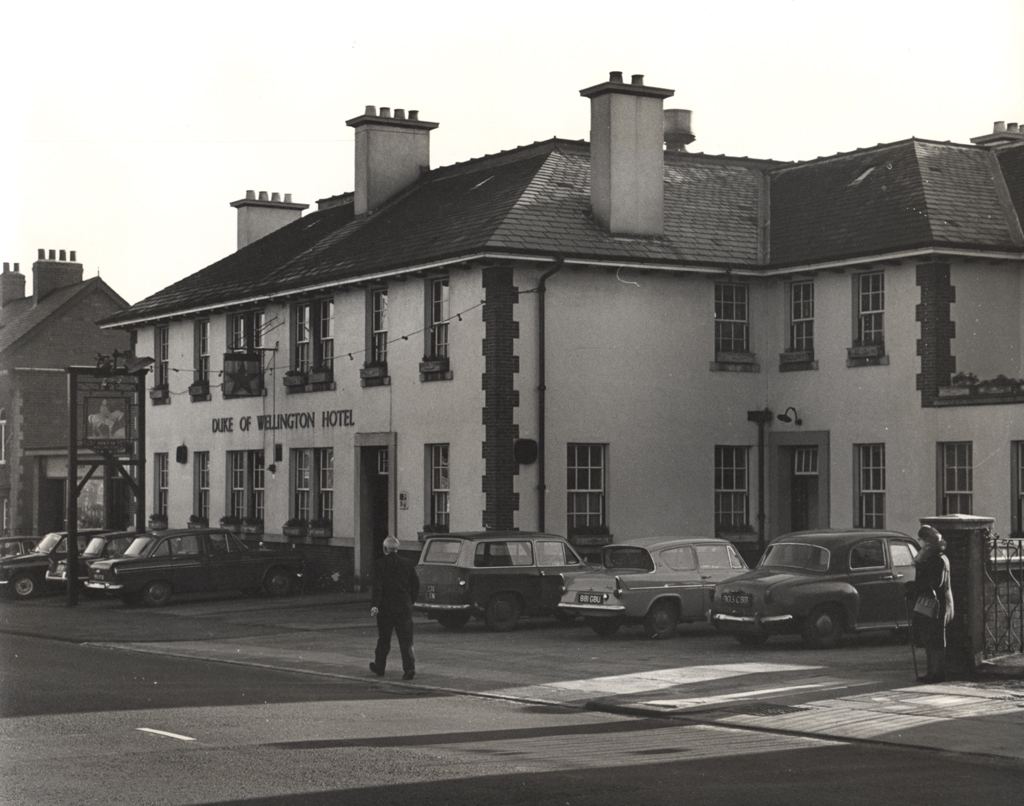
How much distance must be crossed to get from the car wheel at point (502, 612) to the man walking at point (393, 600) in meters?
5.56

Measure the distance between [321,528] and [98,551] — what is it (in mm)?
4835

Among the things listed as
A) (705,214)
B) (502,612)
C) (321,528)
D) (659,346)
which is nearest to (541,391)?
(659,346)

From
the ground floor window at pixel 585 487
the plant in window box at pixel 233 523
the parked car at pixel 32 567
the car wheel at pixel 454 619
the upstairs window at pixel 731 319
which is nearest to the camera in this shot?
the car wheel at pixel 454 619

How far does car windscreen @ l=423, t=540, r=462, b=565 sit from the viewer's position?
997 inches

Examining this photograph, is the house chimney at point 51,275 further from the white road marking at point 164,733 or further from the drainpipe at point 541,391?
the white road marking at point 164,733

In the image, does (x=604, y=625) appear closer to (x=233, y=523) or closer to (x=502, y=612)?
(x=502, y=612)

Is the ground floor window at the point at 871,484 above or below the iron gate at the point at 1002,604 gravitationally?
above

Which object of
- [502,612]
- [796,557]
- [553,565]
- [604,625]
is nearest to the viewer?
[796,557]

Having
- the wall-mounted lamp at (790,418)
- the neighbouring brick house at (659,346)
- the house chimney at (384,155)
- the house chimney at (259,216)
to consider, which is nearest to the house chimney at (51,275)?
the house chimney at (259,216)

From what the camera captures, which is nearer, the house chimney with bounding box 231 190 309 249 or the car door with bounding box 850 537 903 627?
the car door with bounding box 850 537 903 627

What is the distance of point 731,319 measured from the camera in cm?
3294

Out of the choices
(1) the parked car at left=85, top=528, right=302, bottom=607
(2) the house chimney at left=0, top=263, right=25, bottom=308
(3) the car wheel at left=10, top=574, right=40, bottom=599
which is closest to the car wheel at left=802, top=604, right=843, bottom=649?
(1) the parked car at left=85, top=528, right=302, bottom=607

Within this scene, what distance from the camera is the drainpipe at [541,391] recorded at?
99.8 ft

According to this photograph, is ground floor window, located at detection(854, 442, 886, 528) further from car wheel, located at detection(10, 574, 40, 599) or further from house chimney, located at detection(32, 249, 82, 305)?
house chimney, located at detection(32, 249, 82, 305)
